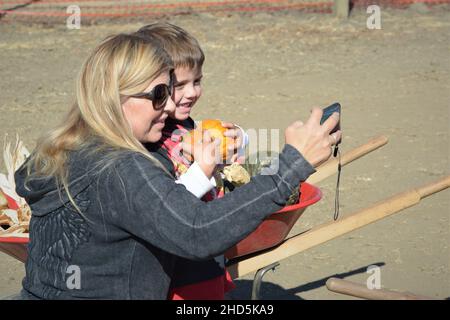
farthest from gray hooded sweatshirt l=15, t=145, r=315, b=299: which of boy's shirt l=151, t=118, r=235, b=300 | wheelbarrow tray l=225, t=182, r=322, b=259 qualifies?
wheelbarrow tray l=225, t=182, r=322, b=259

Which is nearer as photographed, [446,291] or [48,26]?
[446,291]

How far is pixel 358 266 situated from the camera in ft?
16.0

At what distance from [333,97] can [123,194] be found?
19.1ft

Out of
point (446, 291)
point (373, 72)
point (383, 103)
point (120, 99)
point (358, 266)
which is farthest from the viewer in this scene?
point (373, 72)

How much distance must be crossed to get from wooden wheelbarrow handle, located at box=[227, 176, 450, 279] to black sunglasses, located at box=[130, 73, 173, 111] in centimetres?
93

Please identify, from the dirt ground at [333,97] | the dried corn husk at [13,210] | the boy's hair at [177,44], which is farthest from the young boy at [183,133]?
the dirt ground at [333,97]

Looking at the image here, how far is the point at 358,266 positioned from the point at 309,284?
1.10 ft

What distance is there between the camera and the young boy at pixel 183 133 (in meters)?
3.11

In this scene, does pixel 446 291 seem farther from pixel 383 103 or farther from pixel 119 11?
pixel 119 11

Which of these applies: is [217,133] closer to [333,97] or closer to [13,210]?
[13,210]

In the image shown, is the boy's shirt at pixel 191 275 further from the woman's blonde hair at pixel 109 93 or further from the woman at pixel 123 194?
the woman's blonde hair at pixel 109 93

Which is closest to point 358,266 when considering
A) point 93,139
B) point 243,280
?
point 243,280

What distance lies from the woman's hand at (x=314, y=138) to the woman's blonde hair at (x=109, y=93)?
42 centimetres

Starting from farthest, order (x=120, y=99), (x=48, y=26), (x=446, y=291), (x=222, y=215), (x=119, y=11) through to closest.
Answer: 1. (x=119, y=11)
2. (x=48, y=26)
3. (x=446, y=291)
4. (x=120, y=99)
5. (x=222, y=215)
